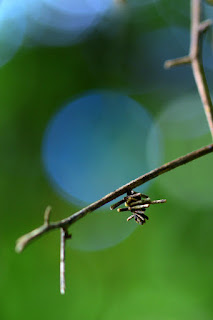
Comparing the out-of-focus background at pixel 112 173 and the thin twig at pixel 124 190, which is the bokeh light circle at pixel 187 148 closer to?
the out-of-focus background at pixel 112 173

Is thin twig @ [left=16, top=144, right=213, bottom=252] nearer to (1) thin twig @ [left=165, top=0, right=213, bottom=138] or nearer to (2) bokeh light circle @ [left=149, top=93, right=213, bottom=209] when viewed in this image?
(1) thin twig @ [left=165, top=0, right=213, bottom=138]

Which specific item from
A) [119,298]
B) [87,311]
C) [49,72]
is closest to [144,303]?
[119,298]

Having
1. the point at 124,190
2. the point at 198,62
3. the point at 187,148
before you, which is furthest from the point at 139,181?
the point at 187,148

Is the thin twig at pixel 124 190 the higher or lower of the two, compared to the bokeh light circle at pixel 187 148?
lower

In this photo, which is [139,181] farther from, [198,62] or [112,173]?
[112,173]

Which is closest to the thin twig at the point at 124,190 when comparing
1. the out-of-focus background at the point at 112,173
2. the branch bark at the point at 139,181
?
the branch bark at the point at 139,181

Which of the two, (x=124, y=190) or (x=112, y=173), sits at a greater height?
(x=112, y=173)

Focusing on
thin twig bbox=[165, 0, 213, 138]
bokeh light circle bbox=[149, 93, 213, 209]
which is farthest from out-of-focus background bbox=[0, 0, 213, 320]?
thin twig bbox=[165, 0, 213, 138]

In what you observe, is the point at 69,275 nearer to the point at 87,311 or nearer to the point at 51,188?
the point at 87,311
